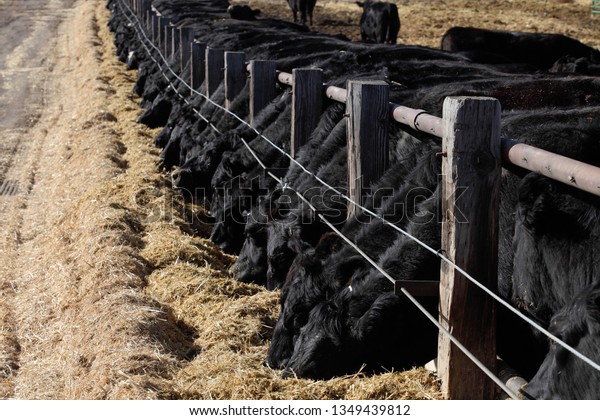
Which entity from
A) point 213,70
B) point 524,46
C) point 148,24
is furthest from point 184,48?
point 148,24

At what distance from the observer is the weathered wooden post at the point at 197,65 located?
12.6 meters

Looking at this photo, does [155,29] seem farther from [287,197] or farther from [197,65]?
[287,197]

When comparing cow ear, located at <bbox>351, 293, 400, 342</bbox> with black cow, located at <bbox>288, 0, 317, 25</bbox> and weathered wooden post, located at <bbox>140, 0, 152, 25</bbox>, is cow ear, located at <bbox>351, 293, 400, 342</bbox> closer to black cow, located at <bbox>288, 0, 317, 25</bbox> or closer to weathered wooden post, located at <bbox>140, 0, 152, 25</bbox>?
weathered wooden post, located at <bbox>140, 0, 152, 25</bbox>

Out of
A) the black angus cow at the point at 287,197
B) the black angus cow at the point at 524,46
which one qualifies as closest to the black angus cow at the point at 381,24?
the black angus cow at the point at 524,46

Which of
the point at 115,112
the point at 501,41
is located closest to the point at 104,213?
the point at 115,112

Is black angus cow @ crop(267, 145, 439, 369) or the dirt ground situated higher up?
black angus cow @ crop(267, 145, 439, 369)

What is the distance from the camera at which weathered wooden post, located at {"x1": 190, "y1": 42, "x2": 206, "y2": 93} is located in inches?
497

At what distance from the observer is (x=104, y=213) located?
27.0 ft

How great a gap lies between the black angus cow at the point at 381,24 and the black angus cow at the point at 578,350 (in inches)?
877

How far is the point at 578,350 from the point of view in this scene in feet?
9.84

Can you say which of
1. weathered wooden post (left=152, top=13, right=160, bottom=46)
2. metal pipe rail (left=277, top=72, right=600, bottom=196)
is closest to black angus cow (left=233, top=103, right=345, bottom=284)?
metal pipe rail (left=277, top=72, right=600, bottom=196)

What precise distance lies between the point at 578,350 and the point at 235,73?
6940 millimetres

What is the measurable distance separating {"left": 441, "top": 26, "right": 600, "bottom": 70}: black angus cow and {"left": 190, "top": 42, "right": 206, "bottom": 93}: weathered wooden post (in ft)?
20.8
